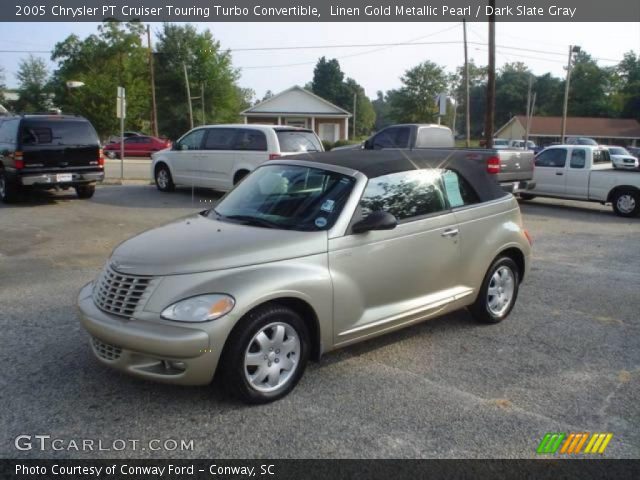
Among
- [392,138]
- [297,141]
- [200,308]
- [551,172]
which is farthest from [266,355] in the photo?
[392,138]

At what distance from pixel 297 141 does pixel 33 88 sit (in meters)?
77.5

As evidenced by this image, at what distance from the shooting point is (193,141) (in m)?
14.9

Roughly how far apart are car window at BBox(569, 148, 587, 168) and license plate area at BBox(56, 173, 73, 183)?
12143 millimetres

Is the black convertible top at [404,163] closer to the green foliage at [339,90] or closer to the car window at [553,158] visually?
the car window at [553,158]

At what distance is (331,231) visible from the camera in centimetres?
415

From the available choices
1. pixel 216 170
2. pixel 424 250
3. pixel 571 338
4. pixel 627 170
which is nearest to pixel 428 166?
pixel 424 250

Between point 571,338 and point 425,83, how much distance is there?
73066mm

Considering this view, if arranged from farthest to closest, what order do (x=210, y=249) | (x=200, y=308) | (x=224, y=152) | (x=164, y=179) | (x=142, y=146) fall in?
(x=142, y=146) → (x=164, y=179) → (x=224, y=152) → (x=210, y=249) → (x=200, y=308)

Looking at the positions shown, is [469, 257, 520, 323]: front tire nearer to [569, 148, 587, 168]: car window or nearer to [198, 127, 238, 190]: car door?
[198, 127, 238, 190]: car door

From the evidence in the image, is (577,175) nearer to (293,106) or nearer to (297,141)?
(297,141)

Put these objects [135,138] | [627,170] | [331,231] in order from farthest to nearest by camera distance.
Result: [135,138] → [627,170] → [331,231]

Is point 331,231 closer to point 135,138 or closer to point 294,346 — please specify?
point 294,346

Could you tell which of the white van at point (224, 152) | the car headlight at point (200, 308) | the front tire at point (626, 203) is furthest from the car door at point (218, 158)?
the car headlight at point (200, 308)

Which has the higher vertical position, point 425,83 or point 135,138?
point 425,83
